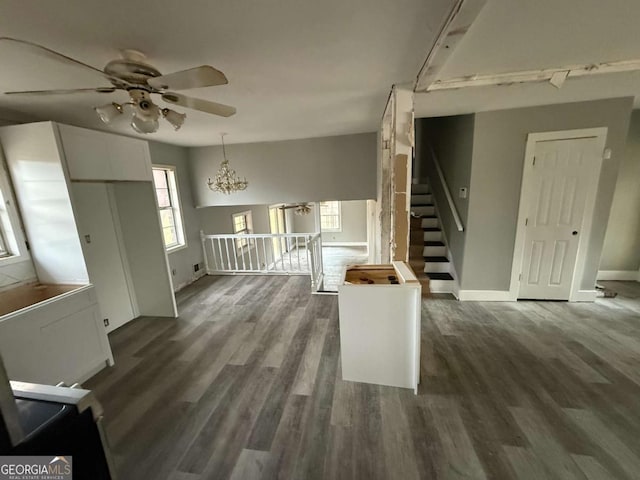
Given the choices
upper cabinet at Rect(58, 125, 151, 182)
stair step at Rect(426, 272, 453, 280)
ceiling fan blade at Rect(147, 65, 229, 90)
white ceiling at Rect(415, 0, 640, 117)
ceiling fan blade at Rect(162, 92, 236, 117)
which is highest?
white ceiling at Rect(415, 0, 640, 117)

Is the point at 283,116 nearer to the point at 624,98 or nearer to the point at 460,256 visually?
the point at 460,256

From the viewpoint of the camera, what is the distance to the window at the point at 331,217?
31.9ft

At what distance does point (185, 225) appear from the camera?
15.0ft

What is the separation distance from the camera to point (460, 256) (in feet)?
11.5

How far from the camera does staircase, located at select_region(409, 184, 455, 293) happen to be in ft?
12.3

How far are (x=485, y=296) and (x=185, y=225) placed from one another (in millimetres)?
4877

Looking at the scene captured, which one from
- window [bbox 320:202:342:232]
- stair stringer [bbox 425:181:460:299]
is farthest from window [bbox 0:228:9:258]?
window [bbox 320:202:342:232]

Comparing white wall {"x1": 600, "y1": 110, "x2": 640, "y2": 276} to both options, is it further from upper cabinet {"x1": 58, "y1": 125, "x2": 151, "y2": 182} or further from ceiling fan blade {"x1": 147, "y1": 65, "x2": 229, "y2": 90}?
upper cabinet {"x1": 58, "y1": 125, "x2": 151, "y2": 182}

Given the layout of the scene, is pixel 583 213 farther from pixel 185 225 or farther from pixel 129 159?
pixel 185 225

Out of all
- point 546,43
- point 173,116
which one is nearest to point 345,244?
point 546,43

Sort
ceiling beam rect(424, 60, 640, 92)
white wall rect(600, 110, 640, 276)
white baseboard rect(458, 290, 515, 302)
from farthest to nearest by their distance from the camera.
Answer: white wall rect(600, 110, 640, 276) → white baseboard rect(458, 290, 515, 302) → ceiling beam rect(424, 60, 640, 92)

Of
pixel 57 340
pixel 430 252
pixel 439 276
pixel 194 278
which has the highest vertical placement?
pixel 430 252

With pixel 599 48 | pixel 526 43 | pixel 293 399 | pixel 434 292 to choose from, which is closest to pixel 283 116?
pixel 526 43

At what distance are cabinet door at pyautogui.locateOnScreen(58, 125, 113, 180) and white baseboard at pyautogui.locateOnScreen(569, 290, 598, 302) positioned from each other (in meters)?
5.65
